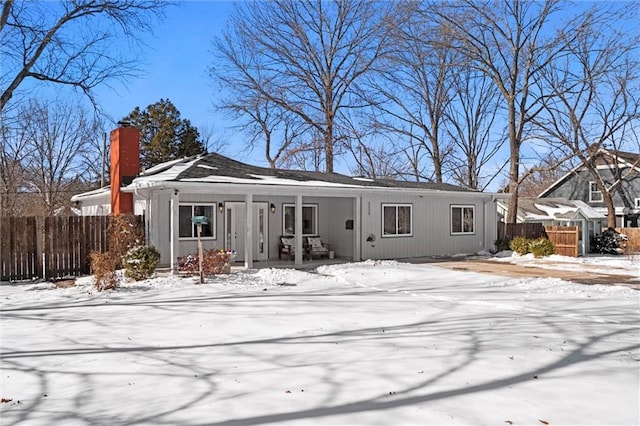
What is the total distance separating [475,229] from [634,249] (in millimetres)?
9464

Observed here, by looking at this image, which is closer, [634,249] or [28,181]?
→ [634,249]

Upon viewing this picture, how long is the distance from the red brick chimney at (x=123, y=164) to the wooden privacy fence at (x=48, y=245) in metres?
2.39

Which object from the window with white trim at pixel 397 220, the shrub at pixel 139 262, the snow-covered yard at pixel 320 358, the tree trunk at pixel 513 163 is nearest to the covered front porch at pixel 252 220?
the shrub at pixel 139 262

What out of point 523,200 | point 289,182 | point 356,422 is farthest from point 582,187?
point 356,422

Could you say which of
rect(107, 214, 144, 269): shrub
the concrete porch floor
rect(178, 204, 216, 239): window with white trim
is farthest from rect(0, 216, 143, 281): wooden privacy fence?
the concrete porch floor

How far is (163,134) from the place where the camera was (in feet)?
96.6

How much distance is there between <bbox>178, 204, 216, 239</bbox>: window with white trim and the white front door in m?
0.44

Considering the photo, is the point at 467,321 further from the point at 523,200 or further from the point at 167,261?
the point at 523,200

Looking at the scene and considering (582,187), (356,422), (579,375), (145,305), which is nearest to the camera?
(356,422)

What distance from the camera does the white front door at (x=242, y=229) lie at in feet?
48.9

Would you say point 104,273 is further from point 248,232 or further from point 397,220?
point 397,220

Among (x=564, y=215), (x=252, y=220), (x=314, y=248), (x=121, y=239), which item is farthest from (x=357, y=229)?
(x=564, y=215)

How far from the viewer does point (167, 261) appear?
1402 cm

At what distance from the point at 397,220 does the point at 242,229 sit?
16.7ft
